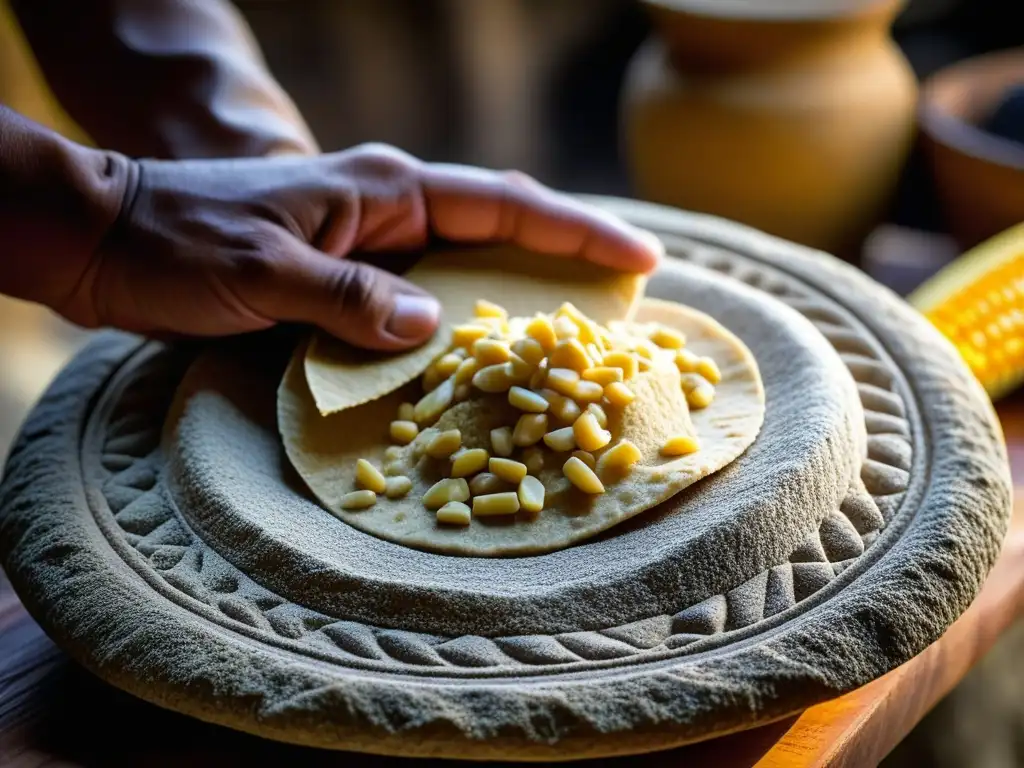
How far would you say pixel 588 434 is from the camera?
775 millimetres

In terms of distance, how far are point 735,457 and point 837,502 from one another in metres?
0.07

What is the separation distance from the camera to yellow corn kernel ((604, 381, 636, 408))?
0.79 m

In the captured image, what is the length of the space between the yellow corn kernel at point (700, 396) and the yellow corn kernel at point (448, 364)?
0.18 metres

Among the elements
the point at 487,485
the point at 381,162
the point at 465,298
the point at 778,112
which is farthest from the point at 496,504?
the point at 778,112

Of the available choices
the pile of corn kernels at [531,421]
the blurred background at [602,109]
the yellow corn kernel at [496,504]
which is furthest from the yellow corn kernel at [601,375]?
the blurred background at [602,109]

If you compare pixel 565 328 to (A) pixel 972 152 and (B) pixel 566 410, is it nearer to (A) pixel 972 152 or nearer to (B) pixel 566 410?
(B) pixel 566 410

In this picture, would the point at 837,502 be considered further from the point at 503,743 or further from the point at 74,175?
the point at 74,175

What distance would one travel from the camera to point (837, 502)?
772mm

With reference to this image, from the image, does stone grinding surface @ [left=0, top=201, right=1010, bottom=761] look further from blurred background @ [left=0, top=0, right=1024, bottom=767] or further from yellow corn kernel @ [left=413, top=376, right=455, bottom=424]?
blurred background @ [left=0, top=0, right=1024, bottom=767]

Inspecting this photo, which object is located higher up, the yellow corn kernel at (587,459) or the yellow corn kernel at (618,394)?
the yellow corn kernel at (618,394)

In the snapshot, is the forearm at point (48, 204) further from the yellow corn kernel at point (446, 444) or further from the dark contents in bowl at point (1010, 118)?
Result: the dark contents in bowl at point (1010, 118)

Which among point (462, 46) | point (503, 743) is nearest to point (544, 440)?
point (503, 743)

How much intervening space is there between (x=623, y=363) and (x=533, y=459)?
0.10m

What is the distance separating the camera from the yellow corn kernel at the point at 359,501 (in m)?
0.79
